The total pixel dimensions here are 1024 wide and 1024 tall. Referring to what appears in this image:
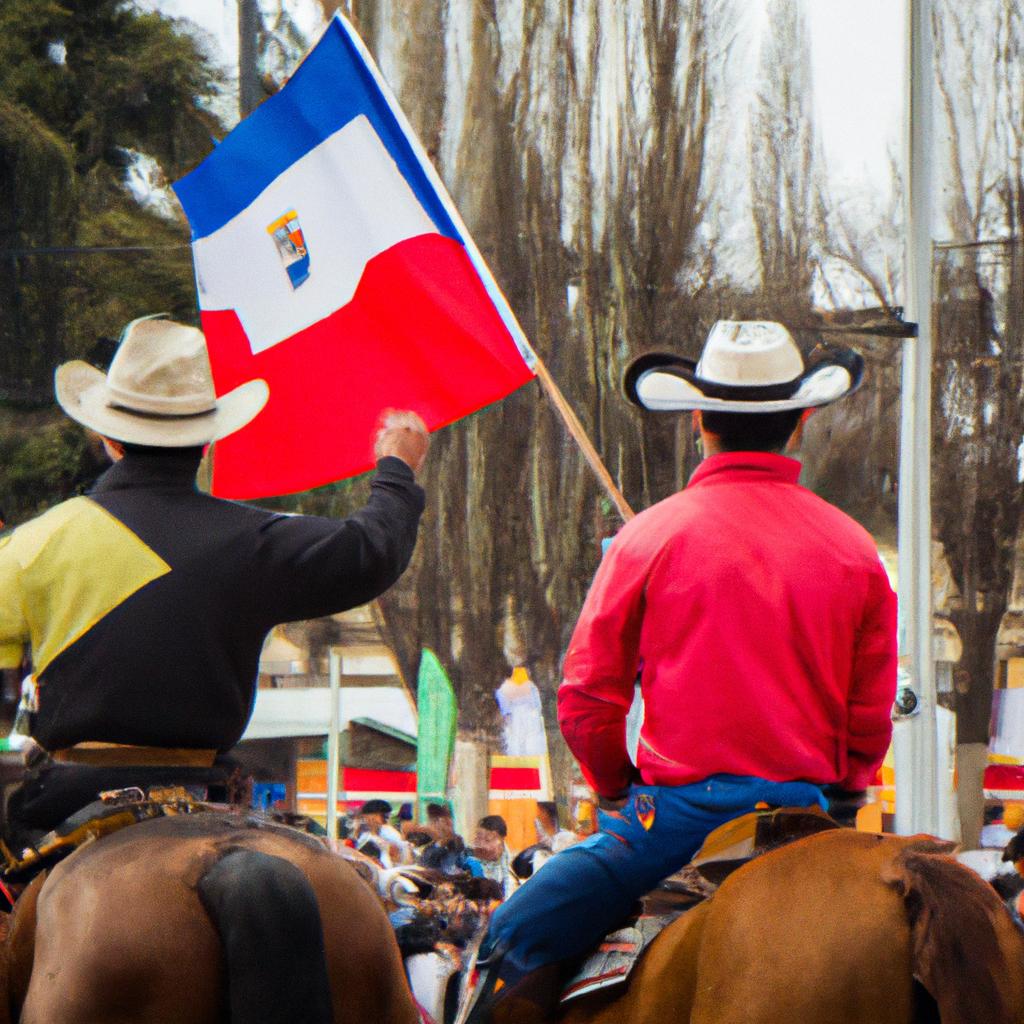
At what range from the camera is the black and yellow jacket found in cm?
362

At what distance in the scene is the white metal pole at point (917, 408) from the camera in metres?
10.0

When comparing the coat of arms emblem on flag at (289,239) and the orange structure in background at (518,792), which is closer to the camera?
the coat of arms emblem on flag at (289,239)

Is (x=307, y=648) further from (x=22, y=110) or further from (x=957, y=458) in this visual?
(x=957, y=458)

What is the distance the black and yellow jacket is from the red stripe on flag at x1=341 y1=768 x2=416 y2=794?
41.1 ft

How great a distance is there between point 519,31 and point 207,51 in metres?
3.46

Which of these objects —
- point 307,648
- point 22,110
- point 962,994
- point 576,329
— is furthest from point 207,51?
point 962,994

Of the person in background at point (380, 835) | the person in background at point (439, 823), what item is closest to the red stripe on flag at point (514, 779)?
the person in background at point (380, 835)

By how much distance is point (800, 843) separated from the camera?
332 cm

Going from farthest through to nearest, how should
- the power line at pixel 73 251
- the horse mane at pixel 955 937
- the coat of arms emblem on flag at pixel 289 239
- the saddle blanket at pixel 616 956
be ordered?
1. the power line at pixel 73 251
2. the coat of arms emblem on flag at pixel 289 239
3. the saddle blanket at pixel 616 956
4. the horse mane at pixel 955 937

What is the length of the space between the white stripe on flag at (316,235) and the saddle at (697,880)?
2.69 meters

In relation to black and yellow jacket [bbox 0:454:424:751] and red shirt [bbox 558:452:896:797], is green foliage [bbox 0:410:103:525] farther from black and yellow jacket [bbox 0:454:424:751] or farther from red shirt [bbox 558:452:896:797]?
red shirt [bbox 558:452:896:797]

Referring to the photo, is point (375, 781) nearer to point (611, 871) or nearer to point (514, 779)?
point (514, 779)

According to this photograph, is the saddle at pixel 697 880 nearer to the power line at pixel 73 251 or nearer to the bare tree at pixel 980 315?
the power line at pixel 73 251

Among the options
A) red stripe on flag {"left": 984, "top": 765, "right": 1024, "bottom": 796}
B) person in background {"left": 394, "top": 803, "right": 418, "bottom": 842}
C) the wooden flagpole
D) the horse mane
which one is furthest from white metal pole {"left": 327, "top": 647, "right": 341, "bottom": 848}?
the horse mane
